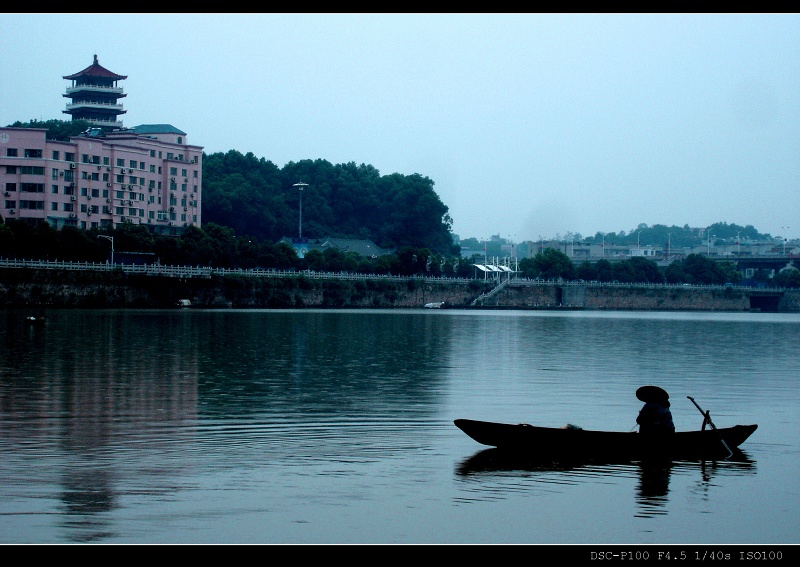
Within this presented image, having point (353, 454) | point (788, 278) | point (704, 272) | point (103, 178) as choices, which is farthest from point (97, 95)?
point (353, 454)

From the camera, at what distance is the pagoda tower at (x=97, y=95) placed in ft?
442

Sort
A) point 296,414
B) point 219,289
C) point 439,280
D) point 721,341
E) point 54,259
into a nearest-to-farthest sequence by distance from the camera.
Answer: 1. point 296,414
2. point 721,341
3. point 54,259
4. point 219,289
5. point 439,280

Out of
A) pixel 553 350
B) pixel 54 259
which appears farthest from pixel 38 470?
pixel 54 259

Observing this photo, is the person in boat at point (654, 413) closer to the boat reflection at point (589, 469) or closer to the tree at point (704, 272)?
the boat reflection at point (589, 469)

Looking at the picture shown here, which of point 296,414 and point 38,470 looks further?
point 296,414

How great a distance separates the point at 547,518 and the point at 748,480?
5114 mm

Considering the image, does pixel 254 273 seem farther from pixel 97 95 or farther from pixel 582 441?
pixel 582 441

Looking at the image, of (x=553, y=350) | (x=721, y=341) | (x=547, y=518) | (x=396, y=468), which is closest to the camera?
(x=547, y=518)

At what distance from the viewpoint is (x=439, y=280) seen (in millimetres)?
135375

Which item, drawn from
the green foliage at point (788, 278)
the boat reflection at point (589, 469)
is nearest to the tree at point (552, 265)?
the green foliage at point (788, 278)

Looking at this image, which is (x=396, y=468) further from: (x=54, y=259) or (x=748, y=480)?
(x=54, y=259)

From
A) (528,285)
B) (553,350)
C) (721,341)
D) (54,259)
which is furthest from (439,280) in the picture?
(553,350)

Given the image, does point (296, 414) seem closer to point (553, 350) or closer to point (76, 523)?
point (76, 523)

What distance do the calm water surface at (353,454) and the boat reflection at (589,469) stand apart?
7cm
